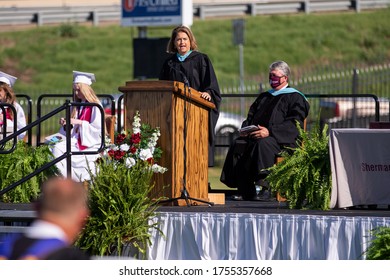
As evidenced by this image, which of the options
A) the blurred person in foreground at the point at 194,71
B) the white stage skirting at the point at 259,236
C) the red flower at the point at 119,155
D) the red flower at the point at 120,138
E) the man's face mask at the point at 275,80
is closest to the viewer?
the white stage skirting at the point at 259,236

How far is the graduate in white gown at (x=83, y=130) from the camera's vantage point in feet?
41.7

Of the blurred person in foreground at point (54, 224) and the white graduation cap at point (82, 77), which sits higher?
the white graduation cap at point (82, 77)

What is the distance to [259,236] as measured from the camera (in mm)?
10461

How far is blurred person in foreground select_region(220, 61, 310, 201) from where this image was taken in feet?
41.4

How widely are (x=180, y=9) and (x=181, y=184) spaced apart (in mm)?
14289

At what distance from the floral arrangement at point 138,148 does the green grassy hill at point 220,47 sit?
2889cm

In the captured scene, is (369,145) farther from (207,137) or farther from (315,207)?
(207,137)

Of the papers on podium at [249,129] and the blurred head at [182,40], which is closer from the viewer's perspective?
the blurred head at [182,40]

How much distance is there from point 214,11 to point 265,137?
38996 millimetres

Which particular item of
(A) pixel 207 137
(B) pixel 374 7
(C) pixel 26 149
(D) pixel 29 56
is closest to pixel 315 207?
(A) pixel 207 137

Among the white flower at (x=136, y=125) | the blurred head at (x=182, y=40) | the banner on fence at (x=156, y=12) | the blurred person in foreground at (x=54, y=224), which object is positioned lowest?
the blurred person in foreground at (x=54, y=224)

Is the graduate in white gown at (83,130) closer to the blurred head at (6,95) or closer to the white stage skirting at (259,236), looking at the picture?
the blurred head at (6,95)

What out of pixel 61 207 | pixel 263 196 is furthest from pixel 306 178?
pixel 61 207

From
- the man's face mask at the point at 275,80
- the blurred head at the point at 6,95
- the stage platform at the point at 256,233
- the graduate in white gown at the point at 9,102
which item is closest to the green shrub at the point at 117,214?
the stage platform at the point at 256,233
